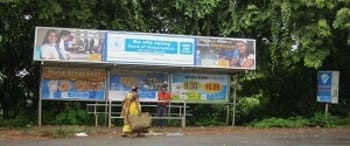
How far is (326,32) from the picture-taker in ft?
75.6

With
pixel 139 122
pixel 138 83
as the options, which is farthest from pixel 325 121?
pixel 139 122

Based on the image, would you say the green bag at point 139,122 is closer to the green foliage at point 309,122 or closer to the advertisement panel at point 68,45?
the advertisement panel at point 68,45

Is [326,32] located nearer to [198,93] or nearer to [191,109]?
[198,93]

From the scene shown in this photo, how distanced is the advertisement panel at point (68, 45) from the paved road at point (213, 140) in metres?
3.89

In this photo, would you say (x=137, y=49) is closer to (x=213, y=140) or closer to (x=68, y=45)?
(x=68, y=45)

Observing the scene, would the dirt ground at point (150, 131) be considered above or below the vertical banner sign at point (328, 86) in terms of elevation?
below

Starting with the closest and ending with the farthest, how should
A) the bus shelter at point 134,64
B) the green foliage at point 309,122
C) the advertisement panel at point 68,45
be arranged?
the advertisement panel at point 68,45 → the bus shelter at point 134,64 → the green foliage at point 309,122

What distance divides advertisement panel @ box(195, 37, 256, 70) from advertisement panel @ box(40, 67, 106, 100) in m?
3.54

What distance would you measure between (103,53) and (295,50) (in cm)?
754

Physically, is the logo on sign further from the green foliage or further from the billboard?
the billboard

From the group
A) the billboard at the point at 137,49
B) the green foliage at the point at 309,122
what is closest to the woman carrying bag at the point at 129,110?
the billboard at the point at 137,49

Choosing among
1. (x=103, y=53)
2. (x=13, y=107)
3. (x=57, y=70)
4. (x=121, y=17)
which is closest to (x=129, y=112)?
(x=103, y=53)

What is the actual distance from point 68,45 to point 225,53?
216 inches

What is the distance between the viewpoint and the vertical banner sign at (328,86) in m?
24.3
